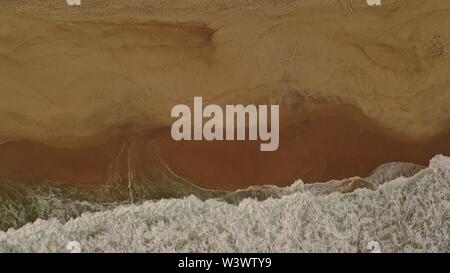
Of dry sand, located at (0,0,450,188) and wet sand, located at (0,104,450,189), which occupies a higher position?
dry sand, located at (0,0,450,188)

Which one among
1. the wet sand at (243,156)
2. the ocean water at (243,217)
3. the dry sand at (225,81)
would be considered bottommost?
the ocean water at (243,217)

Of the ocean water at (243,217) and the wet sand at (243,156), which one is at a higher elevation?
the wet sand at (243,156)

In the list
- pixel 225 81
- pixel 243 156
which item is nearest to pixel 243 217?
pixel 243 156

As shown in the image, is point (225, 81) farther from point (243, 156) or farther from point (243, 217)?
point (243, 217)

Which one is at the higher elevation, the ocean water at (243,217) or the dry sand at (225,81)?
the dry sand at (225,81)

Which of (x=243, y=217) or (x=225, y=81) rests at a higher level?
(x=225, y=81)

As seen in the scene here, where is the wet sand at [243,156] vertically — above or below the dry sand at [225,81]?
below

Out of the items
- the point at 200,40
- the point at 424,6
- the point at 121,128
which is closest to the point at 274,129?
the point at 200,40
